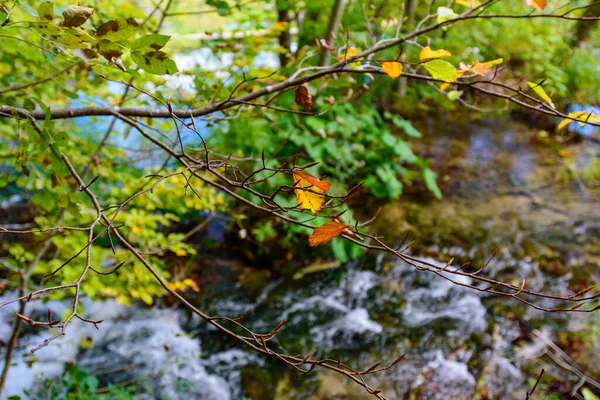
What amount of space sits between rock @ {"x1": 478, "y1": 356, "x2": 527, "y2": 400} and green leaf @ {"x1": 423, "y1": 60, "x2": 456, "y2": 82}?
2807 mm

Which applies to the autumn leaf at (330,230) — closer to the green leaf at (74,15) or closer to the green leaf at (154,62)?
the green leaf at (154,62)

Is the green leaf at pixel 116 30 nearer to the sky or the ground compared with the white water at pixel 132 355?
nearer to the sky

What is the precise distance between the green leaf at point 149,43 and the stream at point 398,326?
1979 mm

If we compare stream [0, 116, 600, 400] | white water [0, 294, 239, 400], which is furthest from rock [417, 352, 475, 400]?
white water [0, 294, 239, 400]

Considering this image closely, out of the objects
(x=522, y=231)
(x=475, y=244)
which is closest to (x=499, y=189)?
(x=522, y=231)

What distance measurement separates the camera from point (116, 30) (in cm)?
79

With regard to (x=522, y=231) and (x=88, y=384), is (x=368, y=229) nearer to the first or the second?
(x=522, y=231)

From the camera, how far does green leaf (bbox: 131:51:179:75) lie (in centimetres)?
81

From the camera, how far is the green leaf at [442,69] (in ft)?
3.04

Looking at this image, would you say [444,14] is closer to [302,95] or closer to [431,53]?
[431,53]

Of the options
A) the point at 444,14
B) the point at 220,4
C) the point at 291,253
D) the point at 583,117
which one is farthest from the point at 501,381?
the point at 220,4

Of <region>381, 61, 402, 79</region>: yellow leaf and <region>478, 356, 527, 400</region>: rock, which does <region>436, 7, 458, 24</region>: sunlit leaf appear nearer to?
<region>381, 61, 402, 79</region>: yellow leaf

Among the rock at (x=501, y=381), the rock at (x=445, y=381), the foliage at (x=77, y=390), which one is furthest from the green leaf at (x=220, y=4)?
the rock at (x=501, y=381)

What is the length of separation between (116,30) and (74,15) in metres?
0.07
